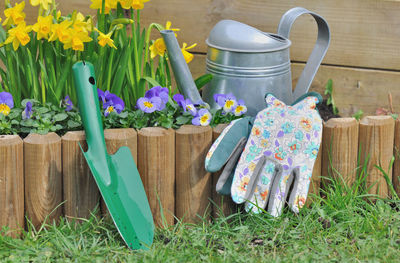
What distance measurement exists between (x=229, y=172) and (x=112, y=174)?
0.33 m

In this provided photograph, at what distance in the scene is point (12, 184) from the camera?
176 centimetres

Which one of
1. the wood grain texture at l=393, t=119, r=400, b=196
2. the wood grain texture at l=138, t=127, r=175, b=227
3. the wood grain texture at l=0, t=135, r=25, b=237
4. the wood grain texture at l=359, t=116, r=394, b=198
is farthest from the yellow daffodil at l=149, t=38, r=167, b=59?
the wood grain texture at l=393, t=119, r=400, b=196

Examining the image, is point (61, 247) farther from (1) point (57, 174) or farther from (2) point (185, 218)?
(2) point (185, 218)

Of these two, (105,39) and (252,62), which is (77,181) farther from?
(252,62)

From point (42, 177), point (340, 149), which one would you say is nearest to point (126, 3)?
point (42, 177)

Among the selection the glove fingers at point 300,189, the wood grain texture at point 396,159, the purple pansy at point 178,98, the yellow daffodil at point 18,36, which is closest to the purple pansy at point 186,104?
the purple pansy at point 178,98

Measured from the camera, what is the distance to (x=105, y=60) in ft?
6.49

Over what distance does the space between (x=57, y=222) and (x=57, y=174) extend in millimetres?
141

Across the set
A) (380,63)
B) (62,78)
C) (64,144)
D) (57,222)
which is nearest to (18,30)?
(62,78)

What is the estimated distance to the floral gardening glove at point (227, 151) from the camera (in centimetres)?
180

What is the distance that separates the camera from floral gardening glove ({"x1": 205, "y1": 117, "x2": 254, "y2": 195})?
180 centimetres

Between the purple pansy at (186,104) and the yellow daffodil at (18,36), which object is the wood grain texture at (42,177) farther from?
the purple pansy at (186,104)

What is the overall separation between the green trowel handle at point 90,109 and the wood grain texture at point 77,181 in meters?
0.06

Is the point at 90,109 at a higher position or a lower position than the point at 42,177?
higher
